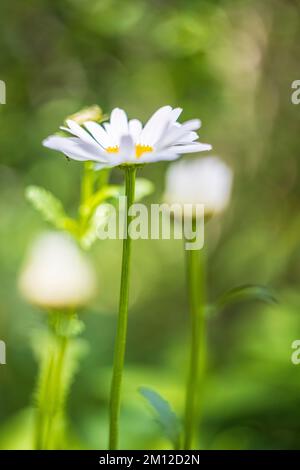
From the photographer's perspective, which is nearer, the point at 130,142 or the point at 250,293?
the point at 130,142

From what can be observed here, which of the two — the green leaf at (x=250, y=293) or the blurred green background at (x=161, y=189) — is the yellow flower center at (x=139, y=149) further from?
the blurred green background at (x=161, y=189)

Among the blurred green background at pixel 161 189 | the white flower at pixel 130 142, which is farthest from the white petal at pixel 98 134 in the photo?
the blurred green background at pixel 161 189

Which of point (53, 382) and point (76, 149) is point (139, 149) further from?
point (53, 382)

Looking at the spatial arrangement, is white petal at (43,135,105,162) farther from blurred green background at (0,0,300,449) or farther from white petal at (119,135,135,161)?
blurred green background at (0,0,300,449)

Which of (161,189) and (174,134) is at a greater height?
(161,189)

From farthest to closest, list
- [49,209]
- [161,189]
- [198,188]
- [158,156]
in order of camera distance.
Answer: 1. [161,189]
2. [198,188]
3. [49,209]
4. [158,156]

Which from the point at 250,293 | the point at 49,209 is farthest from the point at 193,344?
the point at 49,209

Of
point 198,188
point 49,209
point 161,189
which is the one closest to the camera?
point 49,209
